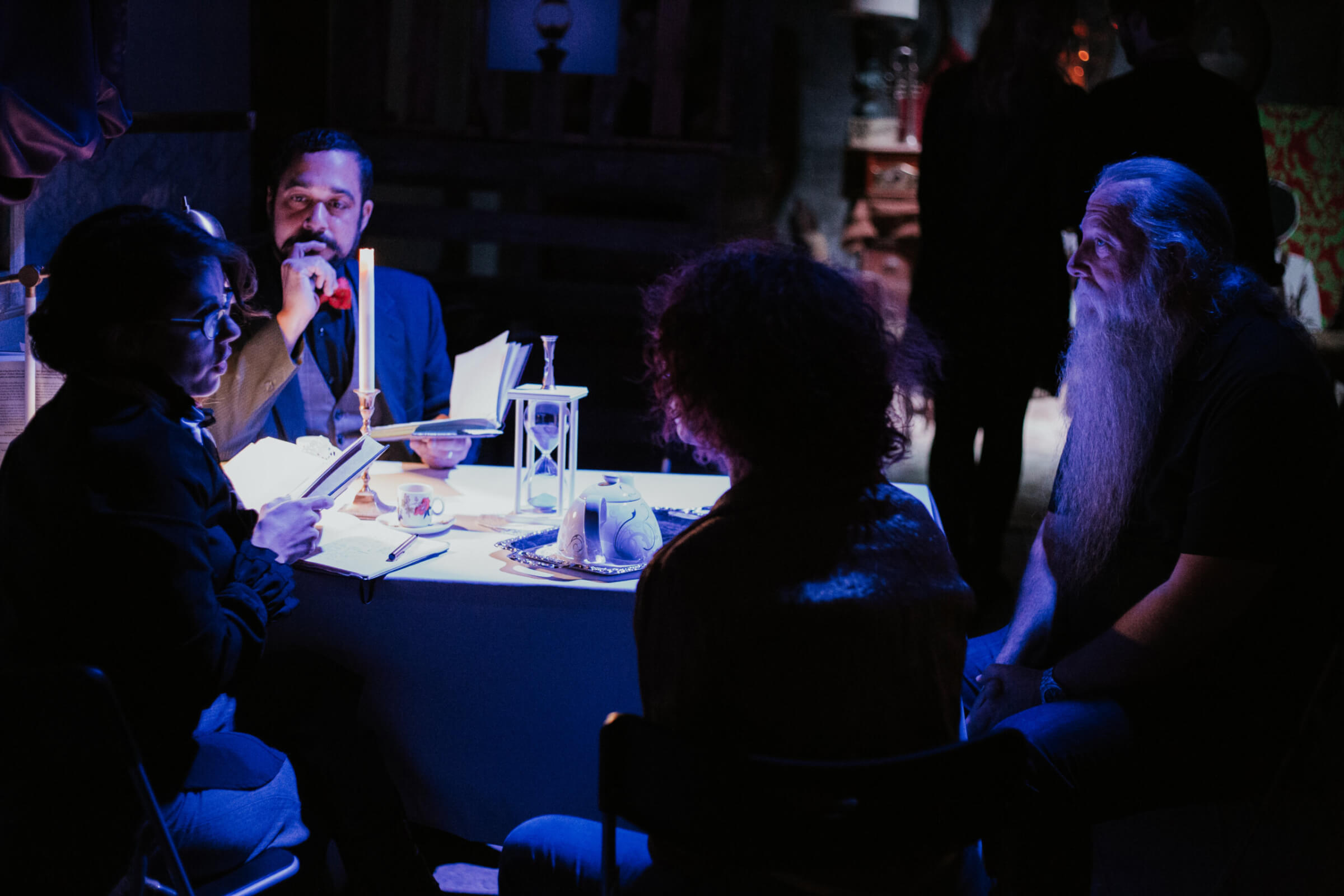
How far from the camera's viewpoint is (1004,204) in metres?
3.43

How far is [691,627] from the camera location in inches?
44.0

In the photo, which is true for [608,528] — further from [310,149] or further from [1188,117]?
[1188,117]

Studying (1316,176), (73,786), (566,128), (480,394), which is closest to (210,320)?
(73,786)

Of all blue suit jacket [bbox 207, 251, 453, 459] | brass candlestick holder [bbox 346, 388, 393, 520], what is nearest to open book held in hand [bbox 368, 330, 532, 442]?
brass candlestick holder [bbox 346, 388, 393, 520]

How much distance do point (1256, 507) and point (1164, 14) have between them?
198cm

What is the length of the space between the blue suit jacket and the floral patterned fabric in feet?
12.9

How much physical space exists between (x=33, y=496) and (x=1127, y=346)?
154cm

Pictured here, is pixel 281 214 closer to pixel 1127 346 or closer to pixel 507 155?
pixel 1127 346

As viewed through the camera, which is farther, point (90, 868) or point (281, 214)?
point (281, 214)

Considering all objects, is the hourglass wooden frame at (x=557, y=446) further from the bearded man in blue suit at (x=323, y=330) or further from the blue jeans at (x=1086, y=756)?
the blue jeans at (x=1086, y=756)


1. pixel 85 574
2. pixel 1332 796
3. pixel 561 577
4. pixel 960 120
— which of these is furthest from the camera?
pixel 960 120

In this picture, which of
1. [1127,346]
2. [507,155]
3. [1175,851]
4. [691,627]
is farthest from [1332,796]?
[507,155]

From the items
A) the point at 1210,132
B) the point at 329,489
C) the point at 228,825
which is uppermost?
the point at 1210,132

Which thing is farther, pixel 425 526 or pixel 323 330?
pixel 323 330
